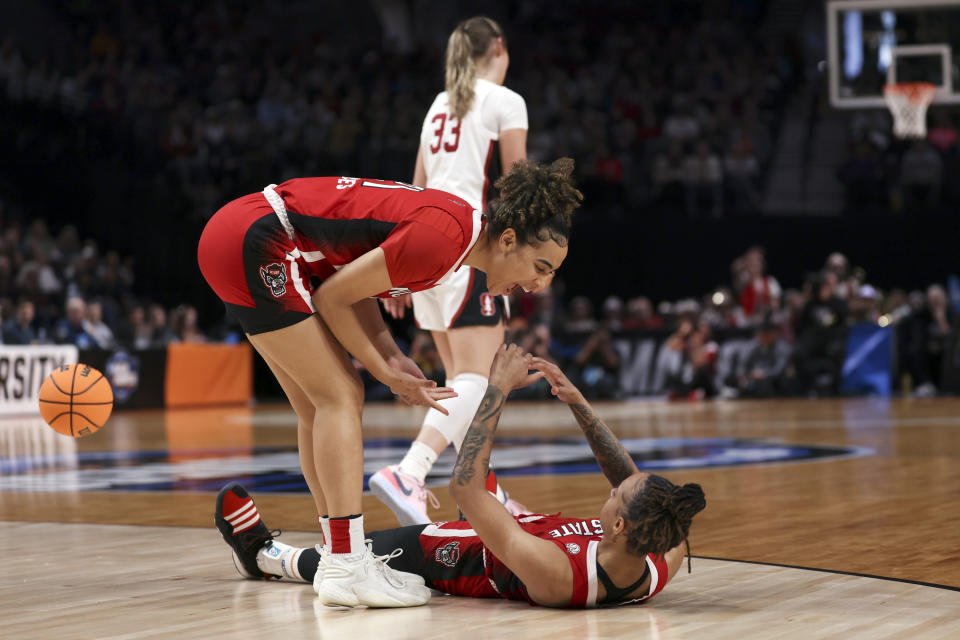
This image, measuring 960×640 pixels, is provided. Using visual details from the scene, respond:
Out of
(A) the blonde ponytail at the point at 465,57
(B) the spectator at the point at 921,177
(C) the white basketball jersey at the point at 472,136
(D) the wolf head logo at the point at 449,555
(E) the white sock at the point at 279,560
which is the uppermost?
(B) the spectator at the point at 921,177

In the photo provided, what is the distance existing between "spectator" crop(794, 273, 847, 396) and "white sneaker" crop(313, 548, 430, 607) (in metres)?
12.9

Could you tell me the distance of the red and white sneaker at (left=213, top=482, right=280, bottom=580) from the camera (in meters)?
4.29

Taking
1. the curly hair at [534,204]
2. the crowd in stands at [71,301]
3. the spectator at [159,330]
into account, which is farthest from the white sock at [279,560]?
the spectator at [159,330]

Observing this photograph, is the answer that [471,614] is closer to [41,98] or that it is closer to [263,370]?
[263,370]

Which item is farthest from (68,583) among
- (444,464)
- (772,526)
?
(444,464)

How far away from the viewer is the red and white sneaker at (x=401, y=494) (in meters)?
4.80

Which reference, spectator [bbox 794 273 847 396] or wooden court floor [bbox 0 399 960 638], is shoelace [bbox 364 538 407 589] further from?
spectator [bbox 794 273 847 396]

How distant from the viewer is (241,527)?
430 centimetres

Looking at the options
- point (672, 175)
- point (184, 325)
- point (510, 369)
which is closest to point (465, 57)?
point (510, 369)

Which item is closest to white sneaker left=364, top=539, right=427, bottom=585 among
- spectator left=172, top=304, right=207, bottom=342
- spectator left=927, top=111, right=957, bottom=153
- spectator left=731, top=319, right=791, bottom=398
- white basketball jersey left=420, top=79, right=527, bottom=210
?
white basketball jersey left=420, top=79, right=527, bottom=210

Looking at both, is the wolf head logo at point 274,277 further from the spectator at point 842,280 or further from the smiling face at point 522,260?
the spectator at point 842,280

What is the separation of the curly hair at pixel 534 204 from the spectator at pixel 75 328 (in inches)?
520

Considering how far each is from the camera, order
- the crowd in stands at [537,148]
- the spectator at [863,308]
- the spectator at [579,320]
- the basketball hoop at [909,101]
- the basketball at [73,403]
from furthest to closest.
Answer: the spectator at [579,320] < the crowd in stands at [537,148] < the spectator at [863,308] < the basketball hoop at [909,101] < the basketball at [73,403]

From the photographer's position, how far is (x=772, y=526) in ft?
17.1
